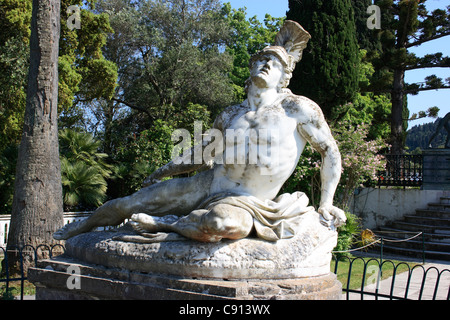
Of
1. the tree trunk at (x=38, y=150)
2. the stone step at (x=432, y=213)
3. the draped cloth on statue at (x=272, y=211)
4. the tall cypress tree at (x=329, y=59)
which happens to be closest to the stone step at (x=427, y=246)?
the stone step at (x=432, y=213)

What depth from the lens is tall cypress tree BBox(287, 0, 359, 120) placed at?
42.8ft

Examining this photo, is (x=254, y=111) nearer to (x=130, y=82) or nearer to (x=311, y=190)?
(x=311, y=190)

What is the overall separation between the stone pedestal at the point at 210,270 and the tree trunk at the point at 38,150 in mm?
3963

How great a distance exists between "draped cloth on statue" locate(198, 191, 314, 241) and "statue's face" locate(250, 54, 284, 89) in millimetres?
944

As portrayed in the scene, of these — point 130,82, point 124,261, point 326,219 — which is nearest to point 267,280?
point 326,219

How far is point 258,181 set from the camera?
11.6ft

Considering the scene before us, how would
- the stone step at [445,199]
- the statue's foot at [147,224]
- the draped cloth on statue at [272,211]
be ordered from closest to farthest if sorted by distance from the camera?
the draped cloth on statue at [272,211] < the statue's foot at [147,224] < the stone step at [445,199]

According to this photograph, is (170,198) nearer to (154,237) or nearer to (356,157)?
(154,237)

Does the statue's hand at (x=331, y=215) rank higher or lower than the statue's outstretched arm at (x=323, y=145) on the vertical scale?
lower

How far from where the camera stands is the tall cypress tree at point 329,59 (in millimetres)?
13031

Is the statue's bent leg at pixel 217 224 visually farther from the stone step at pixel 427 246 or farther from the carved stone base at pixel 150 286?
the stone step at pixel 427 246
